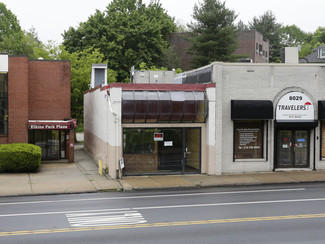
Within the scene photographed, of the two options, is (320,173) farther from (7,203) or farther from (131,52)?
(131,52)

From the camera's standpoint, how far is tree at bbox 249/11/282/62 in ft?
301

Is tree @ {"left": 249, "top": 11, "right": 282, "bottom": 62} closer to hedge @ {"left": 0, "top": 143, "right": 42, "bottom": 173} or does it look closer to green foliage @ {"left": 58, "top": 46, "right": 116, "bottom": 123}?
green foliage @ {"left": 58, "top": 46, "right": 116, "bottom": 123}

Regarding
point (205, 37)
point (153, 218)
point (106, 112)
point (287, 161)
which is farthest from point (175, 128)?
point (205, 37)

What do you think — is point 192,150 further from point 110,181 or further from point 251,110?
point 110,181

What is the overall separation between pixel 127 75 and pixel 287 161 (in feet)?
106

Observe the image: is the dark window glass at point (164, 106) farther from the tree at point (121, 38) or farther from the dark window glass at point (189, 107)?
the tree at point (121, 38)

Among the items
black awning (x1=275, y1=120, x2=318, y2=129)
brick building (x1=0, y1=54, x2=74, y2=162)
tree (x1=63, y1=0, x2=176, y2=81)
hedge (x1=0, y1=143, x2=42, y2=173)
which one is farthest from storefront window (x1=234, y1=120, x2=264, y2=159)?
tree (x1=63, y1=0, x2=176, y2=81)

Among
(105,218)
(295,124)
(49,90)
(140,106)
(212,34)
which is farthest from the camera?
(212,34)

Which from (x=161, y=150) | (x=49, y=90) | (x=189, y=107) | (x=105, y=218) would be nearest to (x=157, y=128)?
(x=161, y=150)

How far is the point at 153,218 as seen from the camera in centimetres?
1277

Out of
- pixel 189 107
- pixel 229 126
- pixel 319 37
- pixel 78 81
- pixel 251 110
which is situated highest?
pixel 319 37

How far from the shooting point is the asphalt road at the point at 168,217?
10.7 metres

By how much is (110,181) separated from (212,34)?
130 feet

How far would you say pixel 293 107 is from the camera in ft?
75.4
